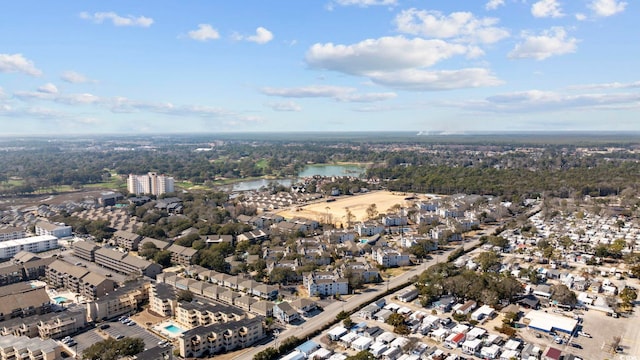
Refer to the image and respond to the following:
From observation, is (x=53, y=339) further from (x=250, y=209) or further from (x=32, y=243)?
(x=250, y=209)

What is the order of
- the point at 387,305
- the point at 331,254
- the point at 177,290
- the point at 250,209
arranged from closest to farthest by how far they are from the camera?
the point at 387,305 → the point at 177,290 → the point at 331,254 → the point at 250,209

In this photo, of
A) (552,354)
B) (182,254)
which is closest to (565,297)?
(552,354)

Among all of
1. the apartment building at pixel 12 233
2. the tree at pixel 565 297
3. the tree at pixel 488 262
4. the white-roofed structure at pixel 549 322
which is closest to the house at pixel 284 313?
the white-roofed structure at pixel 549 322

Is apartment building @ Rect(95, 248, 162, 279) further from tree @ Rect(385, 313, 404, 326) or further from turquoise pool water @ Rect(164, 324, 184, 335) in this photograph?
tree @ Rect(385, 313, 404, 326)

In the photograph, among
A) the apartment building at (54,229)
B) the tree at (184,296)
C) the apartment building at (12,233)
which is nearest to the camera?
the tree at (184,296)

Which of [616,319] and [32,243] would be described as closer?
[616,319]

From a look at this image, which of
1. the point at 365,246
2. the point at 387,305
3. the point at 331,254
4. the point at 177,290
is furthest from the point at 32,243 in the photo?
the point at 387,305

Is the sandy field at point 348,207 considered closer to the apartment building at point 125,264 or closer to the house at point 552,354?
the apartment building at point 125,264
